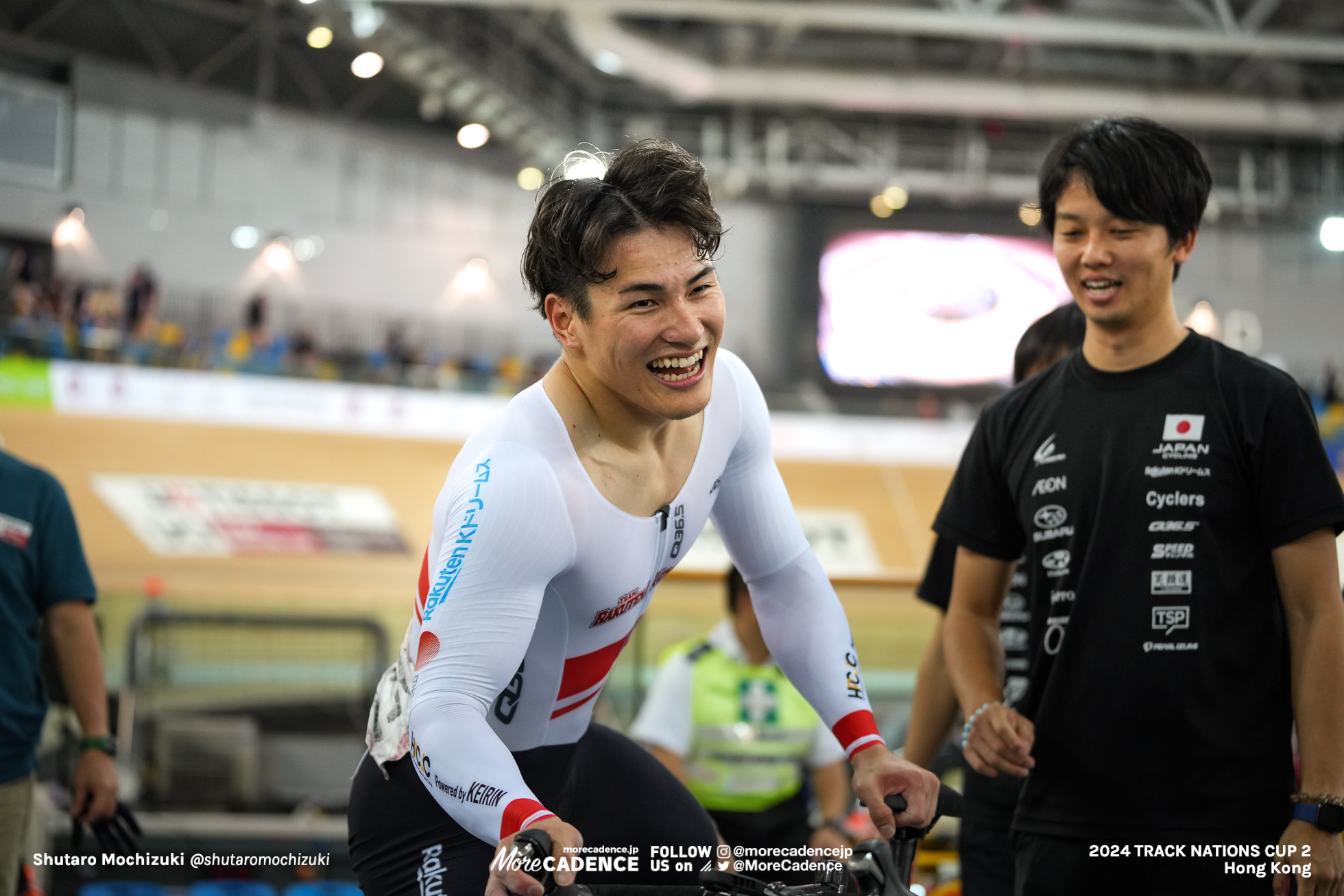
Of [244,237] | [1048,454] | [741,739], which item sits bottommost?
[741,739]

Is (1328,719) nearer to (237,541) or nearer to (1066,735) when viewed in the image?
(1066,735)

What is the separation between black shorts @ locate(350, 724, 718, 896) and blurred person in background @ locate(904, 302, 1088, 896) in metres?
0.82

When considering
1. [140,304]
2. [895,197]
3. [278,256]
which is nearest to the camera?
[140,304]

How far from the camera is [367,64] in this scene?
67.5 feet

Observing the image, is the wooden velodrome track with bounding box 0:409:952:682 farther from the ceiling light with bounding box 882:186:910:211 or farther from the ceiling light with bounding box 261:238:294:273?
the ceiling light with bounding box 882:186:910:211

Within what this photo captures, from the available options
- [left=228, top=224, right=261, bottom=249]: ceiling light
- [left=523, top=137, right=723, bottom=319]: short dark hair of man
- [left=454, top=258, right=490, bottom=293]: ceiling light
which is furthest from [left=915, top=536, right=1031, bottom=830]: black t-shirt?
[left=454, top=258, right=490, bottom=293]: ceiling light

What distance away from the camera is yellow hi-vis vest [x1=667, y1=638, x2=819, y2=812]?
14.5 feet

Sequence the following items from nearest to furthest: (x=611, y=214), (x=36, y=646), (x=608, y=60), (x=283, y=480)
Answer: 1. (x=611, y=214)
2. (x=36, y=646)
3. (x=283, y=480)
4. (x=608, y=60)

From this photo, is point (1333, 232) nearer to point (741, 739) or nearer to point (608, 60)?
point (608, 60)

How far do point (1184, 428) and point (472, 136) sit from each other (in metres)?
22.7

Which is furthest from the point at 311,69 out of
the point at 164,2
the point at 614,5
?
the point at 614,5

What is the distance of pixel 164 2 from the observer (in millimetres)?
20391

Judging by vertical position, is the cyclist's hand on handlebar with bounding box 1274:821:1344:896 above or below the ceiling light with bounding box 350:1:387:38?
below

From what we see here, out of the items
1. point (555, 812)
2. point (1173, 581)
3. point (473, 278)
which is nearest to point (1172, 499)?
point (1173, 581)
